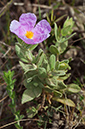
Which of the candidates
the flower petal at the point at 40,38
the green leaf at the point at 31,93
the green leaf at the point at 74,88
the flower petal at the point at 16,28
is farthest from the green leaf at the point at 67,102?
the flower petal at the point at 16,28

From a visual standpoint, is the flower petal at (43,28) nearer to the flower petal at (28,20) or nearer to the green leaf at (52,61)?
the flower petal at (28,20)

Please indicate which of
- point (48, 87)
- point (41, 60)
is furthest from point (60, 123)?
point (41, 60)

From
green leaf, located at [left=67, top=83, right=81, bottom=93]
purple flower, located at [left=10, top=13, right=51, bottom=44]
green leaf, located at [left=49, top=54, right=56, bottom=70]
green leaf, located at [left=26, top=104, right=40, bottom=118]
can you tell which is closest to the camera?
purple flower, located at [left=10, top=13, right=51, bottom=44]

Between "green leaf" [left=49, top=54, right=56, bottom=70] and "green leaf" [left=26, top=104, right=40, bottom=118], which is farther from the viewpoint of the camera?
"green leaf" [left=26, top=104, right=40, bottom=118]

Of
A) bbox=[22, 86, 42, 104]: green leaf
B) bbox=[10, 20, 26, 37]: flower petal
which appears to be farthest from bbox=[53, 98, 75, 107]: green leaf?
bbox=[10, 20, 26, 37]: flower petal

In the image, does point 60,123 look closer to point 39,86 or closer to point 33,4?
point 39,86

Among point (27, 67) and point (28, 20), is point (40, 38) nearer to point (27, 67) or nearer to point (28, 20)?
point (28, 20)

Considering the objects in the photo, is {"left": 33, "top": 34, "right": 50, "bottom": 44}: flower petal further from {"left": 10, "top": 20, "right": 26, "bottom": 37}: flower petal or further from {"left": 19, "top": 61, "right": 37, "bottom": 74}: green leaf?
{"left": 19, "top": 61, "right": 37, "bottom": 74}: green leaf

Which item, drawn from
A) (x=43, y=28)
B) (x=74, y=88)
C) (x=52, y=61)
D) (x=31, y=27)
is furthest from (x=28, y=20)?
(x=74, y=88)
